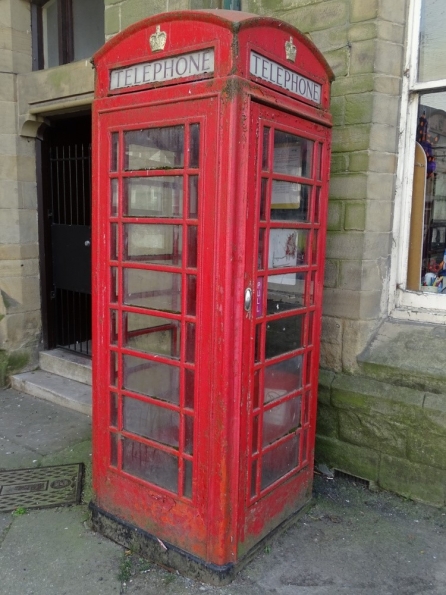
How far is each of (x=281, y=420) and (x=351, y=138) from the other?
1900mm

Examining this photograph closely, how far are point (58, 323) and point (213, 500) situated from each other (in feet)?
12.8

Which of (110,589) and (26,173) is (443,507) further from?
(26,173)

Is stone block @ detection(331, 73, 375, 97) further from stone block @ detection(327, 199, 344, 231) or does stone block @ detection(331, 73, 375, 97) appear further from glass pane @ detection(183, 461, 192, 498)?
glass pane @ detection(183, 461, 192, 498)

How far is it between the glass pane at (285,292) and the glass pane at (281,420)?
566mm

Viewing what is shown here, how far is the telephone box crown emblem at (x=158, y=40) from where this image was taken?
101 inches

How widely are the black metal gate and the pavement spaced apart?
258 centimetres

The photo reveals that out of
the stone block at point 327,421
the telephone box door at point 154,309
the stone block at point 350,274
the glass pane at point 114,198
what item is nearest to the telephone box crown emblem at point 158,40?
the telephone box door at point 154,309

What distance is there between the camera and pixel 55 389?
17.4 ft

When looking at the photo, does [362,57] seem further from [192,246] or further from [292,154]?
[192,246]

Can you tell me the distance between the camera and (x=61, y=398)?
5.17 metres

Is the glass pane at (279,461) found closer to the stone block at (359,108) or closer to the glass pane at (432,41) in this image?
the stone block at (359,108)

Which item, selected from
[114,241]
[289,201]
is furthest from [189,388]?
[289,201]

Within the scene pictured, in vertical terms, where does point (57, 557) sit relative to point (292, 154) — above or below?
below

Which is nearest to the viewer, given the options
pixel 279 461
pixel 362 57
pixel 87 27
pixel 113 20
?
pixel 279 461
